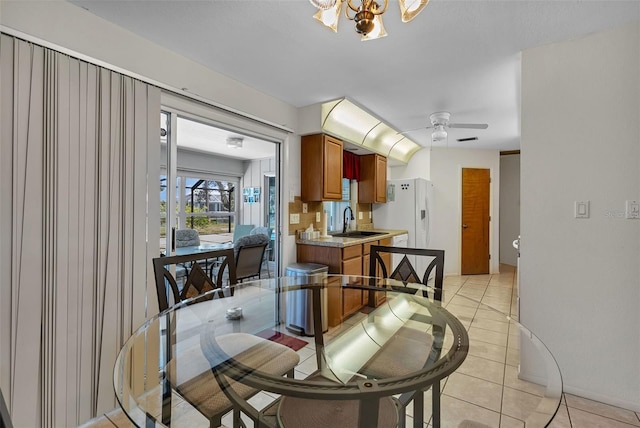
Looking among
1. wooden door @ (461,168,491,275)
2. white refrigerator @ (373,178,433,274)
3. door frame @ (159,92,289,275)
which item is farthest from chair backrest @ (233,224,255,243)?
wooden door @ (461,168,491,275)

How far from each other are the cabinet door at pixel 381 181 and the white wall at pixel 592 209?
8.10ft

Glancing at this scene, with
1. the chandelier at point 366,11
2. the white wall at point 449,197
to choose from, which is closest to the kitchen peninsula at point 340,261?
the chandelier at point 366,11

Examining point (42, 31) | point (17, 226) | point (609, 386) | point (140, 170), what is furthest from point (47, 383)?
point (609, 386)

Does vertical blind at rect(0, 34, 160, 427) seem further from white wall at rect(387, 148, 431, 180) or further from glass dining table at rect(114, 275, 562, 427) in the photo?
white wall at rect(387, 148, 431, 180)

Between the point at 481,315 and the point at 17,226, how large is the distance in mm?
2630

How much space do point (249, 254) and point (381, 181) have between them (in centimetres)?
246

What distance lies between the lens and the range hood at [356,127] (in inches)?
125

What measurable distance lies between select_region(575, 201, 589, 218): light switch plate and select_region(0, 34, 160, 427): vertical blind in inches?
115

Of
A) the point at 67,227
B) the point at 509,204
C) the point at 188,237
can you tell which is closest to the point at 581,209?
the point at 67,227

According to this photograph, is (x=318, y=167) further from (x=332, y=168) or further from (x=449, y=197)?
(x=449, y=197)

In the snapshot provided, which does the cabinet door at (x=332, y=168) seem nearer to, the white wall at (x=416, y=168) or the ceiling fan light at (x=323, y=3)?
the ceiling fan light at (x=323, y=3)

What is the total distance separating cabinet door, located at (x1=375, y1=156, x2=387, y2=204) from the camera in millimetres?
4527

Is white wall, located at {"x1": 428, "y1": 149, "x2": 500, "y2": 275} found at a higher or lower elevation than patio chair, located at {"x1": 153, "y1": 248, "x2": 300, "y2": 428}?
higher

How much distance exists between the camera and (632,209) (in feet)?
5.90
